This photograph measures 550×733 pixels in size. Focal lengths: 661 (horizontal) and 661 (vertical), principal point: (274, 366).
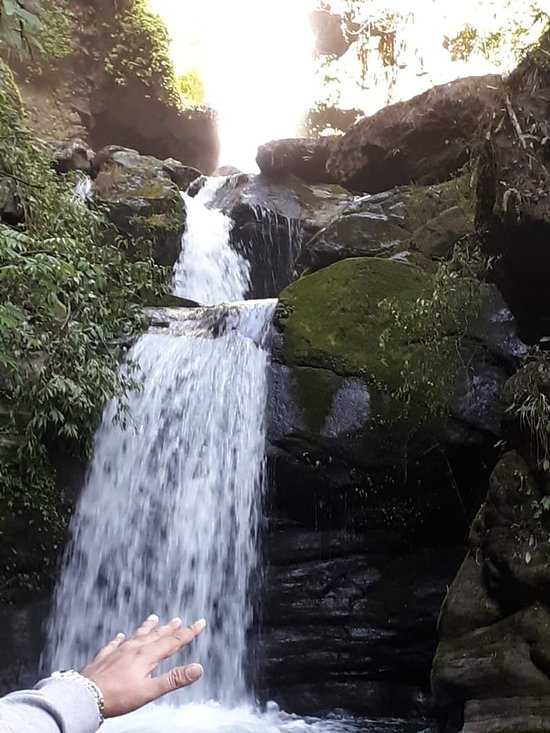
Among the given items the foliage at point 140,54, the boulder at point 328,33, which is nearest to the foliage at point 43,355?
the foliage at point 140,54

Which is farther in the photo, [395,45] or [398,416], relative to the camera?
[395,45]

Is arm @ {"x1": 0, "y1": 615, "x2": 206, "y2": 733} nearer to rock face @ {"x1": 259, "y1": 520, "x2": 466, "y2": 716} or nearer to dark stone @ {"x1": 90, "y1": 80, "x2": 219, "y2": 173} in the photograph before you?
rock face @ {"x1": 259, "y1": 520, "x2": 466, "y2": 716}

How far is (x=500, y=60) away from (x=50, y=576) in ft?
28.1

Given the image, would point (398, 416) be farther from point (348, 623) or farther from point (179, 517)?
point (179, 517)

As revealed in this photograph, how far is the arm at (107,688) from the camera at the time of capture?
0.98 metres

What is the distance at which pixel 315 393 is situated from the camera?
6473 mm

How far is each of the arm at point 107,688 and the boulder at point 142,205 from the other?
9703 mm

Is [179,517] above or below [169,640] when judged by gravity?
below

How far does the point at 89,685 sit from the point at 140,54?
65.7ft

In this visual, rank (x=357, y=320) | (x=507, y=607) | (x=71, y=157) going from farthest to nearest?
(x=71, y=157) → (x=357, y=320) → (x=507, y=607)

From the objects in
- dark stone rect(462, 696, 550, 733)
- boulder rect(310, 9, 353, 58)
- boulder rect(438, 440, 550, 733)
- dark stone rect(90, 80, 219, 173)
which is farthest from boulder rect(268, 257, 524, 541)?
boulder rect(310, 9, 353, 58)

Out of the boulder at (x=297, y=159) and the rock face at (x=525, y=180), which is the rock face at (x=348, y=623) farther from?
the boulder at (x=297, y=159)

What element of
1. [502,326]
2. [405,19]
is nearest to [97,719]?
[502,326]

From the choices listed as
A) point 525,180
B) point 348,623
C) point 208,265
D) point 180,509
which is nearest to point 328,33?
point 208,265
